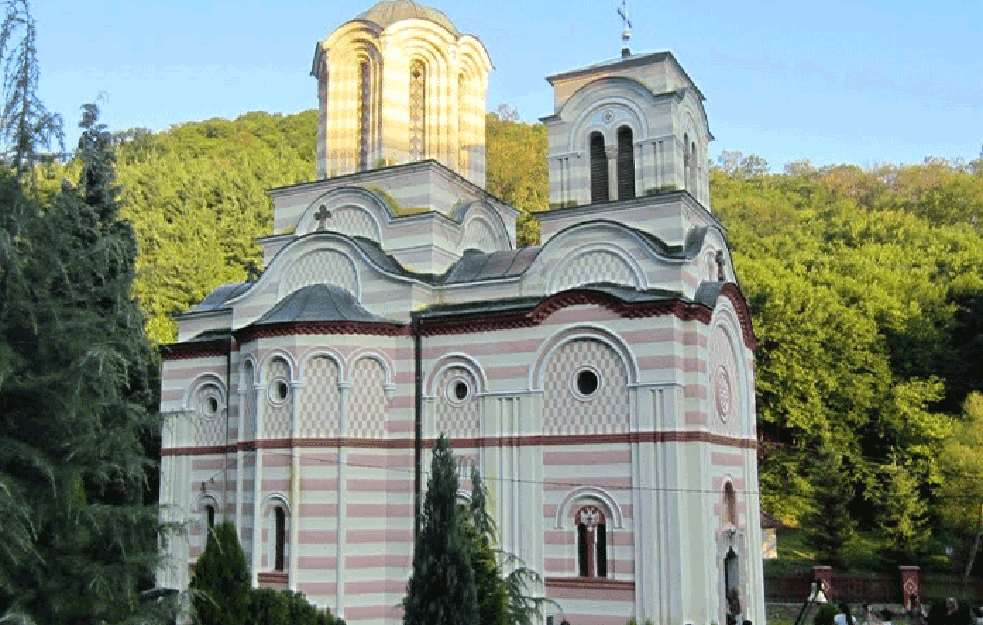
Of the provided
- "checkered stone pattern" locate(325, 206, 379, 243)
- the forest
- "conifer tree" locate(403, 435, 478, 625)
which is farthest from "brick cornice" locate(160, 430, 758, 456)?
the forest

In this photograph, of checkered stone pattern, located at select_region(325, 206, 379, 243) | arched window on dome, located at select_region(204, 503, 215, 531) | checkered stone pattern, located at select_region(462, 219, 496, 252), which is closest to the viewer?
arched window on dome, located at select_region(204, 503, 215, 531)

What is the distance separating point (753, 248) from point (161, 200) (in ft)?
75.7

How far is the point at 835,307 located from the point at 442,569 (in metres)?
23.3

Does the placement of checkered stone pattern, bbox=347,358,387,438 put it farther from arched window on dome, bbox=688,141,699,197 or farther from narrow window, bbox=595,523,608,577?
arched window on dome, bbox=688,141,699,197

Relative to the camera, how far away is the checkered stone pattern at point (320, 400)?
690 inches

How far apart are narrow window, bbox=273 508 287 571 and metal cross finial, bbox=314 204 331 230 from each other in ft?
19.7

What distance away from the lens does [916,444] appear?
28.9 metres

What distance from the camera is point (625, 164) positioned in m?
18.5

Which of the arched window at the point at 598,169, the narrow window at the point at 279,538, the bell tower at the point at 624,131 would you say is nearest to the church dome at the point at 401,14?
the bell tower at the point at 624,131

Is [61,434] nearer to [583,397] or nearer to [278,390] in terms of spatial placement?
[278,390]

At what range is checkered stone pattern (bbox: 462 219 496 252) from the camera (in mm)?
20625

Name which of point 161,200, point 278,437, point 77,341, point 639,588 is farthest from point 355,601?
point 161,200

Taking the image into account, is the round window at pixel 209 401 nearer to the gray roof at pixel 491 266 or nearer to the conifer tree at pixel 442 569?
the gray roof at pixel 491 266

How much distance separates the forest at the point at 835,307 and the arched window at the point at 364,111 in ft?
19.7
